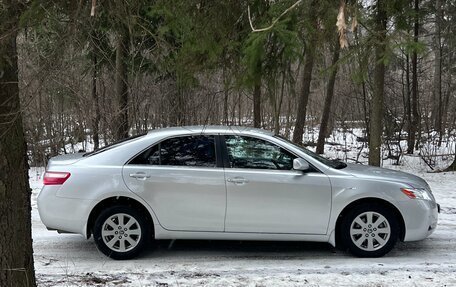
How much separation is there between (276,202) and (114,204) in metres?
1.93

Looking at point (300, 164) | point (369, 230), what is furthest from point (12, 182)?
point (369, 230)

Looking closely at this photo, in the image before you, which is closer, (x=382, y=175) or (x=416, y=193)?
(x=416, y=193)

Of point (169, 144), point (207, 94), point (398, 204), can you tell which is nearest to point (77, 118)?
point (207, 94)

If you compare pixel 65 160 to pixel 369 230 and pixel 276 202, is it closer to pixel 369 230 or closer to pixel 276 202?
pixel 276 202

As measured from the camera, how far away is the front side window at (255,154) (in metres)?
5.89

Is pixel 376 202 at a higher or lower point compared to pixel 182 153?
lower

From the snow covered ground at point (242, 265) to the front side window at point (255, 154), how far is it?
113cm

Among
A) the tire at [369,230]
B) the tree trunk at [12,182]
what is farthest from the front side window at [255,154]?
the tree trunk at [12,182]

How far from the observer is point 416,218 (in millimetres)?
5836

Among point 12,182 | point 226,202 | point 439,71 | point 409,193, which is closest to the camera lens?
point 12,182

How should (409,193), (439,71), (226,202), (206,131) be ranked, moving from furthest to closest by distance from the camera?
(439,71) → (206,131) → (409,193) → (226,202)

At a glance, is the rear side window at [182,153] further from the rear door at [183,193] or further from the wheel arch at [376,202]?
the wheel arch at [376,202]

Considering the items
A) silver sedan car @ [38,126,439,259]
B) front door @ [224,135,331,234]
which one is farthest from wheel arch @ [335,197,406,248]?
front door @ [224,135,331,234]

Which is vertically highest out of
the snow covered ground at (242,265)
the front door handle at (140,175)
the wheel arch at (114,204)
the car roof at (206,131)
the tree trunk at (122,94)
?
the tree trunk at (122,94)
